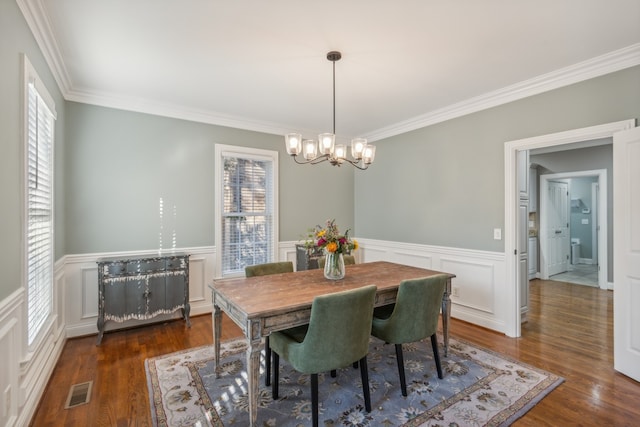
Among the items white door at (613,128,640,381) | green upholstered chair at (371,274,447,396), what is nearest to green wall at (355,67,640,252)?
white door at (613,128,640,381)

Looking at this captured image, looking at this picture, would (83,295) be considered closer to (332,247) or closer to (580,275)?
(332,247)

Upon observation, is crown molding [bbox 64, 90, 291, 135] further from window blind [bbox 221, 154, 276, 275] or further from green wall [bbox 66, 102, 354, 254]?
window blind [bbox 221, 154, 276, 275]

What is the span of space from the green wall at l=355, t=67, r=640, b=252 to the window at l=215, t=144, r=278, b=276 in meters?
1.71

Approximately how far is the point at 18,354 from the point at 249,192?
9.84ft

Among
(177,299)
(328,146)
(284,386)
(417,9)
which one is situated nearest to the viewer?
(417,9)

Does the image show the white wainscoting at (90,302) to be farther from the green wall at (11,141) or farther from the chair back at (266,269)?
the chair back at (266,269)

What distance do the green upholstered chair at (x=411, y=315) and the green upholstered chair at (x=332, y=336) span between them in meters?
0.35

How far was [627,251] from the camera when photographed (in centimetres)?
251

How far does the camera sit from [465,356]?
288cm

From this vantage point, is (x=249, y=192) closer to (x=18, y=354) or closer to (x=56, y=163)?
(x=56, y=163)

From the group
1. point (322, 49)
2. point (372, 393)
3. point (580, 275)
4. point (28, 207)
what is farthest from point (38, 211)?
point (580, 275)

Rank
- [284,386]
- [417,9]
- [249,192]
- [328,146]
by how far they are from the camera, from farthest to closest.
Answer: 1. [249,192]
2. [328,146]
3. [284,386]
4. [417,9]

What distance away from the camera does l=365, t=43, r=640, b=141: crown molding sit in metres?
2.59

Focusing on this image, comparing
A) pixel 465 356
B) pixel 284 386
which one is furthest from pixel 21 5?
pixel 465 356
